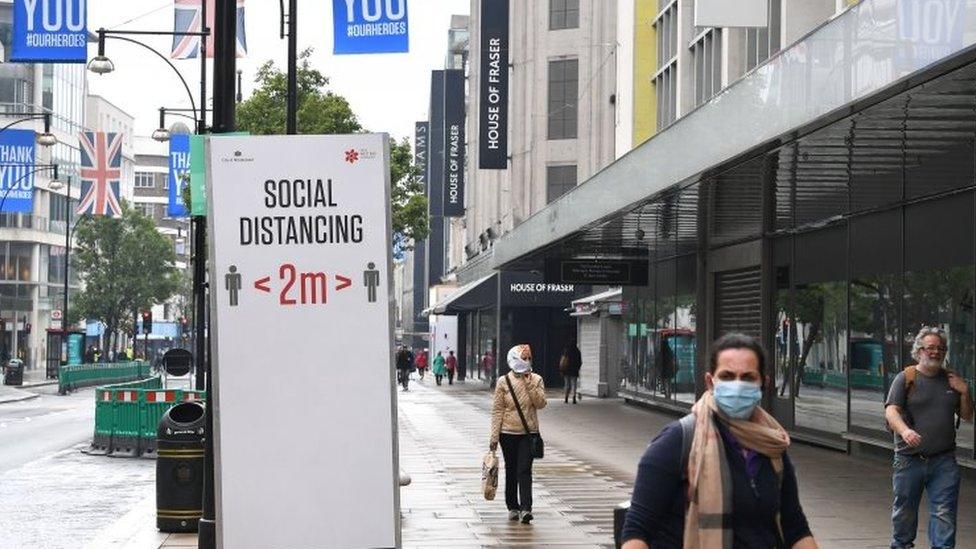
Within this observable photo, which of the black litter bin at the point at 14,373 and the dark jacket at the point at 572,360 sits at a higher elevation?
the dark jacket at the point at 572,360

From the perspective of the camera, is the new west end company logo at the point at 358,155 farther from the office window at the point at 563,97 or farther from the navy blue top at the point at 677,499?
the office window at the point at 563,97

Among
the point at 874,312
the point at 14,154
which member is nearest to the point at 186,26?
the point at 874,312

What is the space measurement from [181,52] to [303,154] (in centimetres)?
2064

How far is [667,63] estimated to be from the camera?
36.0 meters

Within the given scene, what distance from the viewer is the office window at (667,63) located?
116ft

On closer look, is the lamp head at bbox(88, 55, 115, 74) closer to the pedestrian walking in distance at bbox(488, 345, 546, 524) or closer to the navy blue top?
the pedestrian walking in distance at bbox(488, 345, 546, 524)

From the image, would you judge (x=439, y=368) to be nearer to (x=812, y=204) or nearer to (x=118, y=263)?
(x=118, y=263)

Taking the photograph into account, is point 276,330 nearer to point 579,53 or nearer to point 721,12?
point 721,12

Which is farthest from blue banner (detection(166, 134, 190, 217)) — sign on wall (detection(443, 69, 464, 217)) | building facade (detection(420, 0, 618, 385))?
sign on wall (detection(443, 69, 464, 217))

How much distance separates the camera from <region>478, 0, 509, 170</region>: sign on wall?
57.3m

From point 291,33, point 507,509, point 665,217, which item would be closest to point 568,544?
point 507,509

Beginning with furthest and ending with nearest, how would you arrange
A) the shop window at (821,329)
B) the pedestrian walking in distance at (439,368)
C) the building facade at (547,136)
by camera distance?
the pedestrian walking in distance at (439,368)
the building facade at (547,136)
the shop window at (821,329)

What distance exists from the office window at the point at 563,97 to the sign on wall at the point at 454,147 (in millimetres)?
15269

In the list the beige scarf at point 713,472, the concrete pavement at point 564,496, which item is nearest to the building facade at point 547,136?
the concrete pavement at point 564,496
